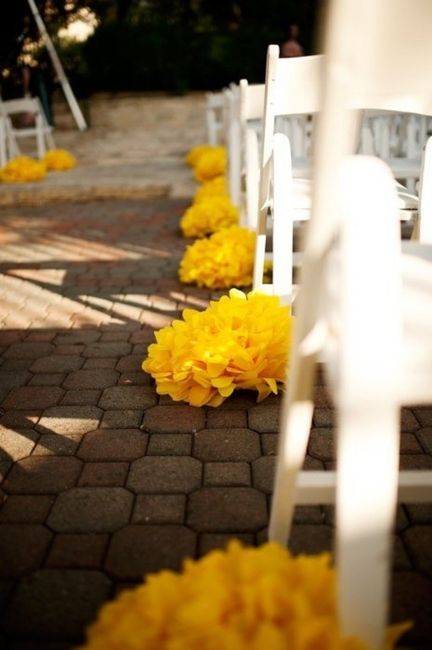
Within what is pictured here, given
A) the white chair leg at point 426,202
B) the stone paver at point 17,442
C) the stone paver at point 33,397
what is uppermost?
the white chair leg at point 426,202

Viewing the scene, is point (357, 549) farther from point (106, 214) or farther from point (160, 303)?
point (106, 214)

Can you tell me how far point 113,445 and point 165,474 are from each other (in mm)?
260

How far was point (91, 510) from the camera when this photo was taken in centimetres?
167

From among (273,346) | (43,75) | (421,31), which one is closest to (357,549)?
(421,31)

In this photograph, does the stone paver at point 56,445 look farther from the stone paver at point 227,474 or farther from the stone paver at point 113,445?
the stone paver at point 227,474

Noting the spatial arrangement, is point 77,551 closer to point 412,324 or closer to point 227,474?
point 227,474

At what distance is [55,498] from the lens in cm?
173

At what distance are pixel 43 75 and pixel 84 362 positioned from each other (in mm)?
11374

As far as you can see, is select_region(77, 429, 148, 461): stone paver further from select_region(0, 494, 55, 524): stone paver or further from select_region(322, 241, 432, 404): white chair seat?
select_region(322, 241, 432, 404): white chair seat

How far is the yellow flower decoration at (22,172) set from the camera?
25.7 ft

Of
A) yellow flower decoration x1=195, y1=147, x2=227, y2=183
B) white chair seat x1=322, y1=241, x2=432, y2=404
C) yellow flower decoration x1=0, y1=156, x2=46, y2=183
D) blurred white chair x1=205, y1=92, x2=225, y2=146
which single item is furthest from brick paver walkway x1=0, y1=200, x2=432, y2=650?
yellow flower decoration x1=0, y1=156, x2=46, y2=183

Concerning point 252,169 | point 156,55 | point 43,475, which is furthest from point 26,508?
point 156,55

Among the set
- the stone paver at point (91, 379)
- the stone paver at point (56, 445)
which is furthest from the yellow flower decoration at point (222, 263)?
the stone paver at point (56, 445)

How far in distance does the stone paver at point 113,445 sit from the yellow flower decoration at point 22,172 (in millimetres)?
6585
